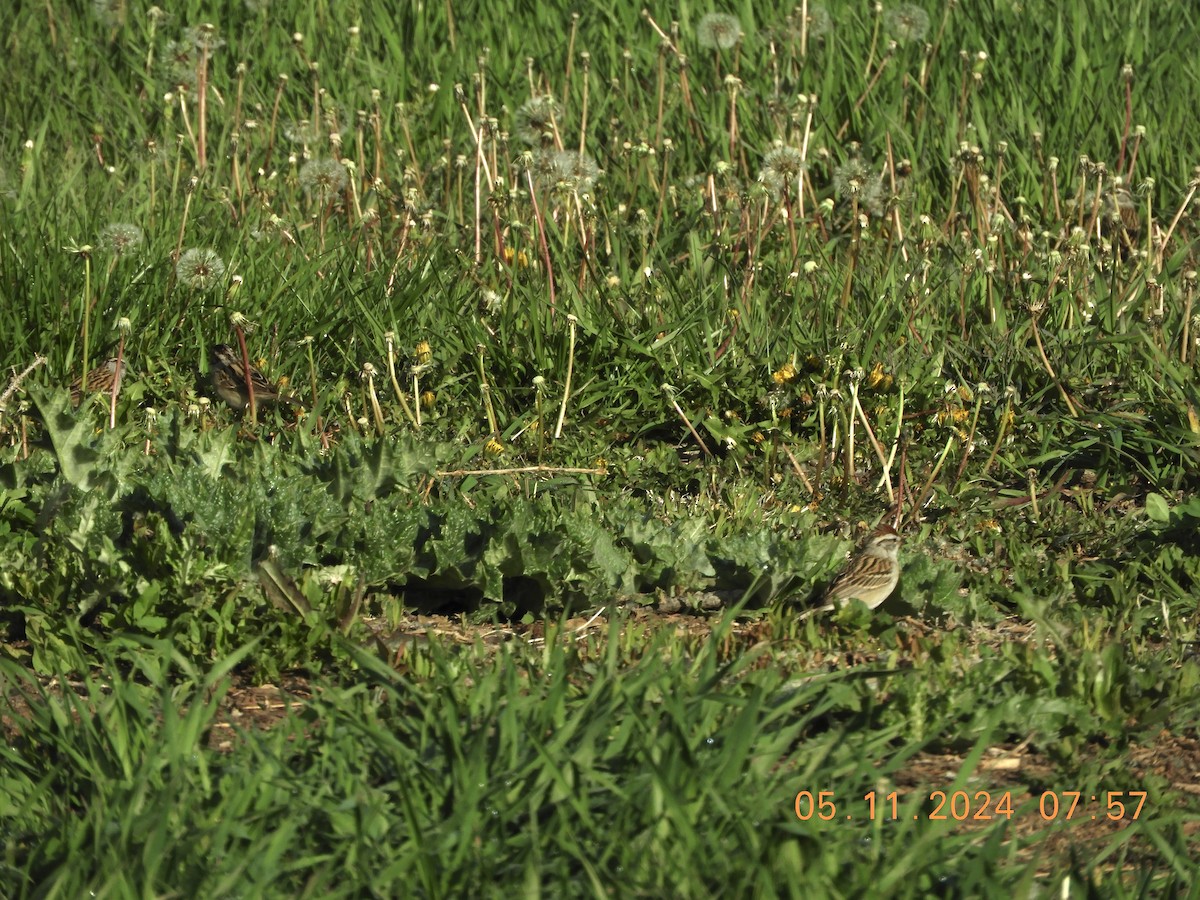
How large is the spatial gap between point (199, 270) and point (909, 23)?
3852mm

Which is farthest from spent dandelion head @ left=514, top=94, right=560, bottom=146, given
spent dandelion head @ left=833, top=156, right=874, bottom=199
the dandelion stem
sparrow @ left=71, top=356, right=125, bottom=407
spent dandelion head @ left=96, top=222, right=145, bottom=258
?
sparrow @ left=71, top=356, right=125, bottom=407

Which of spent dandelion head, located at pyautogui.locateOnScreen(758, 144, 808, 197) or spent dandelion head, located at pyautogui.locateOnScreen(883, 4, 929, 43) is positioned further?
spent dandelion head, located at pyautogui.locateOnScreen(883, 4, 929, 43)

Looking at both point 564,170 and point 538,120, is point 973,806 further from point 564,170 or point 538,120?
point 538,120

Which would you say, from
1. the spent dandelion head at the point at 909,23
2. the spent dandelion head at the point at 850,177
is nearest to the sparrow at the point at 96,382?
the spent dandelion head at the point at 850,177

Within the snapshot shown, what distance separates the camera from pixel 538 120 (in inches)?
263

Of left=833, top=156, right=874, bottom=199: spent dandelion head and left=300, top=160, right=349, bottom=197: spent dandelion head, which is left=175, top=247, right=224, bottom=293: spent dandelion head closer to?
left=300, top=160, right=349, bottom=197: spent dandelion head

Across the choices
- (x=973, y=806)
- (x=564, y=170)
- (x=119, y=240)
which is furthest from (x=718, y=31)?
(x=973, y=806)

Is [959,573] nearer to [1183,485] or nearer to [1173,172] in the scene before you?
A: [1183,485]

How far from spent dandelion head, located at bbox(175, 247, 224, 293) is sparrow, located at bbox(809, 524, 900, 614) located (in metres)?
2.61

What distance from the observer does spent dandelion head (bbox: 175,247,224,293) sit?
540 cm

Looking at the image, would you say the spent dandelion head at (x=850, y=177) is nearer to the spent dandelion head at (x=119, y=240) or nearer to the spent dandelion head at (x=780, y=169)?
the spent dandelion head at (x=780, y=169)

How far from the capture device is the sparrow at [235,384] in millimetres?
5102

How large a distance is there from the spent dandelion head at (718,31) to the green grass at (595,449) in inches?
6.7

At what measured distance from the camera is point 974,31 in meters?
7.67
